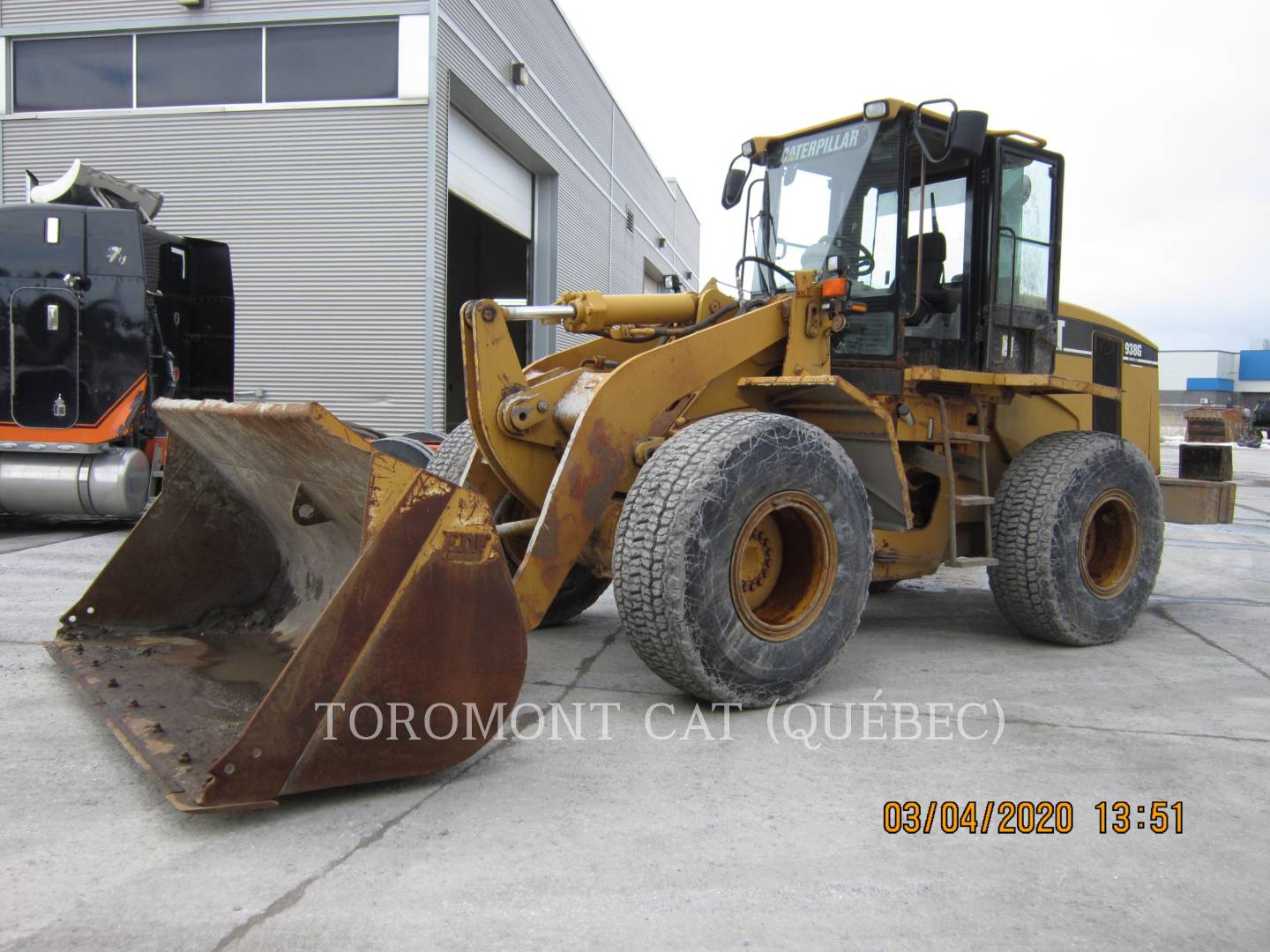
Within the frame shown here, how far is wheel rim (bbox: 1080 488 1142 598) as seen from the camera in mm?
5516

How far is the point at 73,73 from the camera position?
14.3 meters

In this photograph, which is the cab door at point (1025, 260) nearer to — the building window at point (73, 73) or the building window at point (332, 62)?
the building window at point (332, 62)

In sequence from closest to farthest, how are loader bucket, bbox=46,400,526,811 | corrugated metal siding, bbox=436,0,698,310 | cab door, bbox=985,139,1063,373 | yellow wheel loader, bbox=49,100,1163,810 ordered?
loader bucket, bbox=46,400,526,811 → yellow wheel loader, bbox=49,100,1163,810 → cab door, bbox=985,139,1063,373 → corrugated metal siding, bbox=436,0,698,310

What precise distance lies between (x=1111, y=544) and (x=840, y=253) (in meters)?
2.32

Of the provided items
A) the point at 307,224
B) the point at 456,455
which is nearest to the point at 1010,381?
the point at 456,455

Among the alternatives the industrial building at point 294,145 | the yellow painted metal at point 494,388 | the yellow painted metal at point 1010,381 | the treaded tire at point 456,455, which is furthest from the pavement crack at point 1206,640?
the industrial building at point 294,145

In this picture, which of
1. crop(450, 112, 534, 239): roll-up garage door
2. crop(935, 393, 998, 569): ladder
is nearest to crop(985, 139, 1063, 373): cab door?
crop(935, 393, 998, 569): ladder

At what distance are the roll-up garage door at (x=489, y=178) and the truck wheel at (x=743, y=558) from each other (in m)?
11.8

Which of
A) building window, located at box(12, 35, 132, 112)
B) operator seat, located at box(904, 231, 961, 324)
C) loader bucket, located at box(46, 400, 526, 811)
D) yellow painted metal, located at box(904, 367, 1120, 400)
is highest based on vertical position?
building window, located at box(12, 35, 132, 112)

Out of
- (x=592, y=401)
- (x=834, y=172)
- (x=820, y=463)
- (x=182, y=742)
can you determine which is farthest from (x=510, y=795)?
(x=834, y=172)

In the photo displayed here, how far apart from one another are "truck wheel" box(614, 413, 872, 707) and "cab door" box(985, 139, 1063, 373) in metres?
1.85

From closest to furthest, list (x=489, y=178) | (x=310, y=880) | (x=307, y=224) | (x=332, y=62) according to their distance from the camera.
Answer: (x=310, y=880), (x=332, y=62), (x=307, y=224), (x=489, y=178)

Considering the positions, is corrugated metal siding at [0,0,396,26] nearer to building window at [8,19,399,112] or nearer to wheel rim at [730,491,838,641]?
building window at [8,19,399,112]

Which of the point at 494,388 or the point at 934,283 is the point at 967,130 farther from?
the point at 494,388
